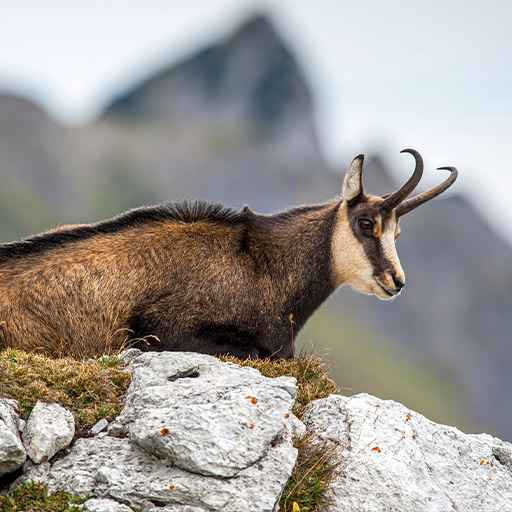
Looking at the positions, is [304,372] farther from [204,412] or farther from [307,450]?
[204,412]

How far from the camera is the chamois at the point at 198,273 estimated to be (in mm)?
13383

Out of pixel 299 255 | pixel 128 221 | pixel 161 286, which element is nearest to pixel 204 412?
pixel 161 286

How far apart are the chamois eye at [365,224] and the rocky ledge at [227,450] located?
3.30 meters

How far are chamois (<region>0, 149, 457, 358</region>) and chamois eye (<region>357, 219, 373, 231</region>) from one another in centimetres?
2

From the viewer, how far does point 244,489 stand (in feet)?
33.2

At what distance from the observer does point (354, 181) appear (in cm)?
1495

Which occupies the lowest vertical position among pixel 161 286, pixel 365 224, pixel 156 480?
pixel 156 480

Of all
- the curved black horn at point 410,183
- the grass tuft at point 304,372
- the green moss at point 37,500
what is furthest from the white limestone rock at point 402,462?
the curved black horn at point 410,183

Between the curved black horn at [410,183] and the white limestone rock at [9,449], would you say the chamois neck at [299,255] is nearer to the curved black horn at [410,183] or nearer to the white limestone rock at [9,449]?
the curved black horn at [410,183]

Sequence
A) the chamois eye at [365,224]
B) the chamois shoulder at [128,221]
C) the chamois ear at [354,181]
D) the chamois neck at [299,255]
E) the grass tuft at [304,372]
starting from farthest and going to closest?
the chamois eye at [365,224] → the chamois neck at [299,255] → the chamois ear at [354,181] → the chamois shoulder at [128,221] → the grass tuft at [304,372]

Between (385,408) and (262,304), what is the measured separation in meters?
2.70

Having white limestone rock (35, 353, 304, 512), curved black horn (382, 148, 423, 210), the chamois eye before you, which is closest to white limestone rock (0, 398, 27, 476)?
white limestone rock (35, 353, 304, 512)

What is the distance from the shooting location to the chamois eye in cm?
1503

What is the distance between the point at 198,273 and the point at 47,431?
4.09 m
